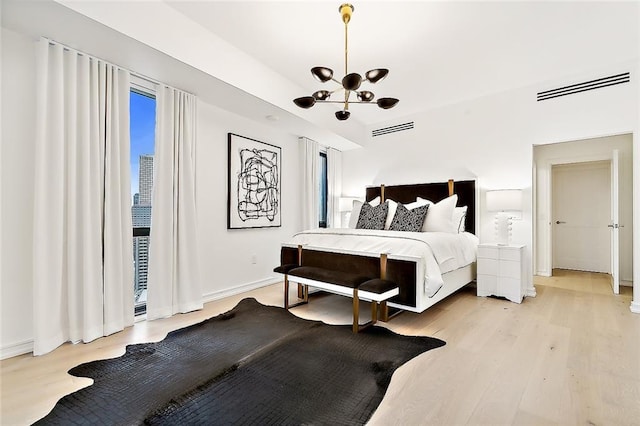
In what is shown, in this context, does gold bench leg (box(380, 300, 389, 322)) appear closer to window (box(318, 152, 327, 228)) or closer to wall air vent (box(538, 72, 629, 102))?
window (box(318, 152, 327, 228))

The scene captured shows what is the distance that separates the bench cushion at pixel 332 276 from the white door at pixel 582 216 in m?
4.93

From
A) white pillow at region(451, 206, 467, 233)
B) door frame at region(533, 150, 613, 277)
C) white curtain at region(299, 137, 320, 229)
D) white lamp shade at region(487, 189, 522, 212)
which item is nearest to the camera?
white lamp shade at region(487, 189, 522, 212)

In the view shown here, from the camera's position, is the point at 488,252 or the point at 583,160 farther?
the point at 583,160

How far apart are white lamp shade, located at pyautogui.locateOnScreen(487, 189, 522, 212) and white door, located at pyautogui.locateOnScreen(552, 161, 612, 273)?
255cm

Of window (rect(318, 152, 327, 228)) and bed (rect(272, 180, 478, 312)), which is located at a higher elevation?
window (rect(318, 152, 327, 228))

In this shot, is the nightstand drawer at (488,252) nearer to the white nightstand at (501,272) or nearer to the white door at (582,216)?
the white nightstand at (501,272)

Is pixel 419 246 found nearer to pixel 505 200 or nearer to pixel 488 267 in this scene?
pixel 488 267

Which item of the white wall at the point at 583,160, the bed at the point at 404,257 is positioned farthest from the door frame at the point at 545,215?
the bed at the point at 404,257

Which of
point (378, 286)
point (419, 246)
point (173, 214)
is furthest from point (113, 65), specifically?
point (419, 246)

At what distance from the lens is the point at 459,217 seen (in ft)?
13.7

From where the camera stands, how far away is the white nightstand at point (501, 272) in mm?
3451

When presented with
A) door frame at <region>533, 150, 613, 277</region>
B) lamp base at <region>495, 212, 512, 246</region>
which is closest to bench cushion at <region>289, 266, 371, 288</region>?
lamp base at <region>495, 212, 512, 246</region>

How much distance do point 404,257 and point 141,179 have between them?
2820 mm

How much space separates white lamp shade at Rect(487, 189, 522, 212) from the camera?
3.73 metres
